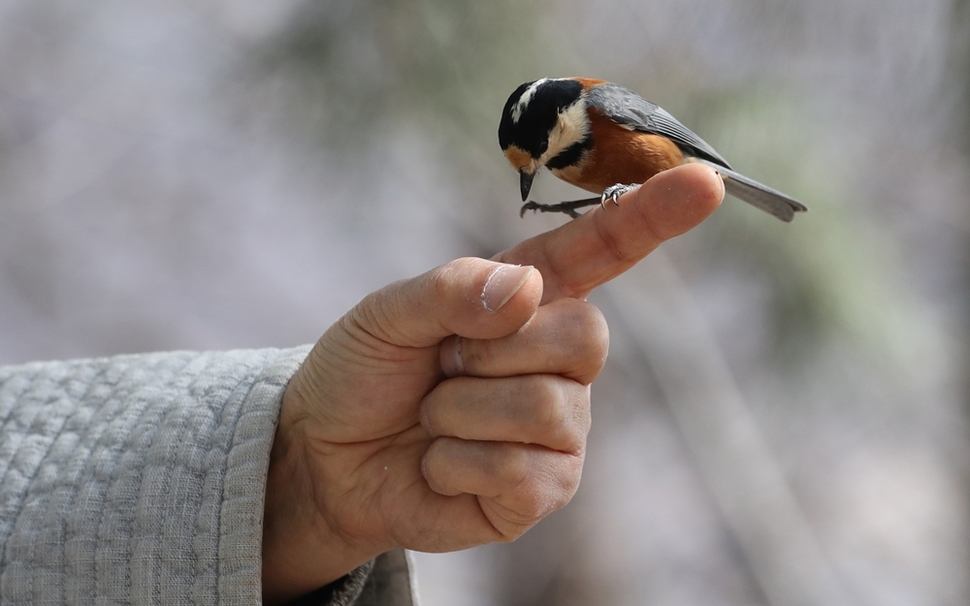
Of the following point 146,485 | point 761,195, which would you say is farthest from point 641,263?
point 146,485

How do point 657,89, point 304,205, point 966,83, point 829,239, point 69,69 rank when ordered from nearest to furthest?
point 966,83 < point 657,89 < point 829,239 < point 304,205 < point 69,69

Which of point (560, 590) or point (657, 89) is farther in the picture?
point (560, 590)

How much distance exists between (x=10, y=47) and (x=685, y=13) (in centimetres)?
231

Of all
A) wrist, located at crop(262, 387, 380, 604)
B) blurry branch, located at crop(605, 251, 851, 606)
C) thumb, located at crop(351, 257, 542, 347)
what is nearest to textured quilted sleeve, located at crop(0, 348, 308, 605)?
wrist, located at crop(262, 387, 380, 604)

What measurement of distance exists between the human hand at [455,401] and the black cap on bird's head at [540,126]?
0.20 meters

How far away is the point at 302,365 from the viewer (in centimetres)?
98

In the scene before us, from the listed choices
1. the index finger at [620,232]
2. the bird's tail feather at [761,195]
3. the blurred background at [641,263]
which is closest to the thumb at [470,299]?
the index finger at [620,232]

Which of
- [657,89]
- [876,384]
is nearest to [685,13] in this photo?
[657,89]

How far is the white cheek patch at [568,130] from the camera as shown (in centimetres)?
110

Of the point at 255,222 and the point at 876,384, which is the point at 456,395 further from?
the point at 255,222

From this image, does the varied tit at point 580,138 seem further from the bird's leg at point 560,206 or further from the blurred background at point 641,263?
the blurred background at point 641,263

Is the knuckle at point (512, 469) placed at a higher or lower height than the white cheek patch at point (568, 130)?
lower

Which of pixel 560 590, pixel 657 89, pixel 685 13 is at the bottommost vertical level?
pixel 560 590

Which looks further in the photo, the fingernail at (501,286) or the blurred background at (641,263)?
the blurred background at (641,263)
